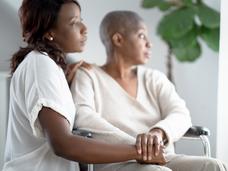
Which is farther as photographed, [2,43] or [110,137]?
[2,43]

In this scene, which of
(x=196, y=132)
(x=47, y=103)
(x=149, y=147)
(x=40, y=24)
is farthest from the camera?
(x=196, y=132)

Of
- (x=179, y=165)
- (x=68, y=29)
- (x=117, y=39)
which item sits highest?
(x=68, y=29)

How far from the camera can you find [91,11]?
2.00 meters

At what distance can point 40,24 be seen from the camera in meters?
1.47

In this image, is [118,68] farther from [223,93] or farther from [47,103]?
[47,103]

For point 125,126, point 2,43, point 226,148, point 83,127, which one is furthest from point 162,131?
point 2,43

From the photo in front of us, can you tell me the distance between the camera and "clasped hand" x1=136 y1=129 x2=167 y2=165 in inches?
52.0

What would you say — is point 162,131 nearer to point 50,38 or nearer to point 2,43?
point 50,38

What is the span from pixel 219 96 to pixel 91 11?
0.73m

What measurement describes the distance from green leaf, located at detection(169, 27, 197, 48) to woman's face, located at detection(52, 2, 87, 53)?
1.82 feet

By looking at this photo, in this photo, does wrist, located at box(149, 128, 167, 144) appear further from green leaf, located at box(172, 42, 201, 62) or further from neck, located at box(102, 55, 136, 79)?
green leaf, located at box(172, 42, 201, 62)

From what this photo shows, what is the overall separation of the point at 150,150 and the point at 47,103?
1.18 feet

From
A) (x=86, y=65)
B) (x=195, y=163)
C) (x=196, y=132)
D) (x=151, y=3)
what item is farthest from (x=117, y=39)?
(x=195, y=163)

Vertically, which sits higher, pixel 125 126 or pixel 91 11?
pixel 91 11
